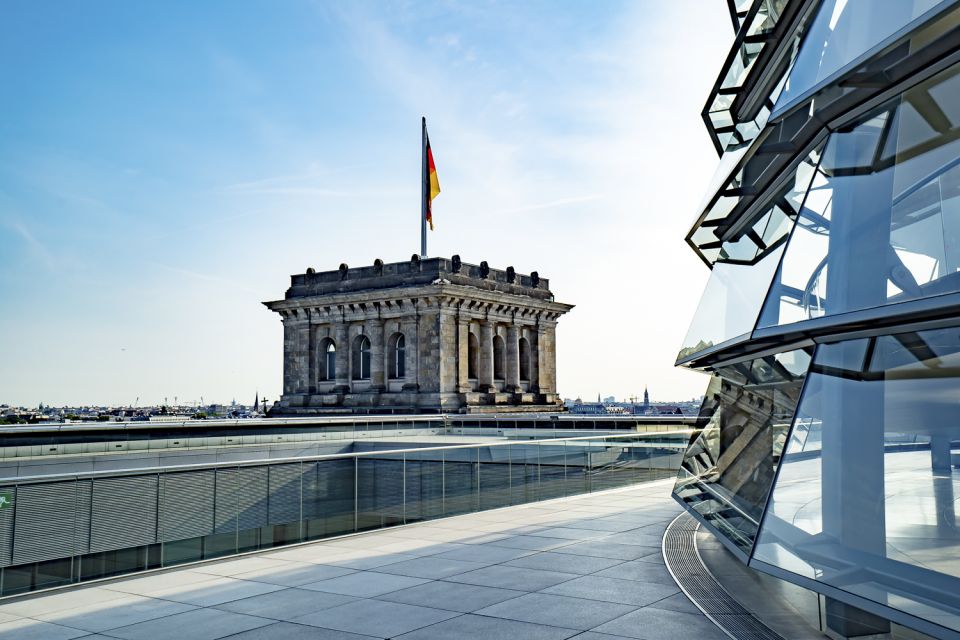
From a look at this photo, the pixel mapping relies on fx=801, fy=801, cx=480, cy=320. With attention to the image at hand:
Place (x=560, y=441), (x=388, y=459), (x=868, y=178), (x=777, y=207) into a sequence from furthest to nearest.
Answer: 1. (x=560, y=441)
2. (x=388, y=459)
3. (x=777, y=207)
4. (x=868, y=178)

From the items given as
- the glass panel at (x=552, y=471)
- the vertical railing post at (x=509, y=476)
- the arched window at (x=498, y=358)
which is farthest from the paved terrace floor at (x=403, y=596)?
the arched window at (x=498, y=358)

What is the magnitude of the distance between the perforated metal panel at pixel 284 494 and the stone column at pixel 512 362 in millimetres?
46240

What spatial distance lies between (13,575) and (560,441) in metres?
10.0

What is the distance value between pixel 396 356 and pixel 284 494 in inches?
1722

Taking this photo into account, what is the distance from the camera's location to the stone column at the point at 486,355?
180ft

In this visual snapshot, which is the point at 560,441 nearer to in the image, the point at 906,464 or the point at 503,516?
the point at 503,516

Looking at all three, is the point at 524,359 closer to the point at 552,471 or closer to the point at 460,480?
the point at 552,471

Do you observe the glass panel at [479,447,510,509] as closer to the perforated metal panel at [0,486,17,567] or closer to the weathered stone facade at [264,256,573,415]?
the perforated metal panel at [0,486,17,567]

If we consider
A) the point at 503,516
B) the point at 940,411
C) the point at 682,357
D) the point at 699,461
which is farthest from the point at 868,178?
the point at 503,516

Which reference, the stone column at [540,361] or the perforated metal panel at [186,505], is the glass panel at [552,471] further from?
the stone column at [540,361]

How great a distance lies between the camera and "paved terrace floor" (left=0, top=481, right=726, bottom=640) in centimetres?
664

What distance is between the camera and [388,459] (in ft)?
41.1

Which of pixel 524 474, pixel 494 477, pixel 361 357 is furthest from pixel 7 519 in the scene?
pixel 361 357

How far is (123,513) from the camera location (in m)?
9.37
